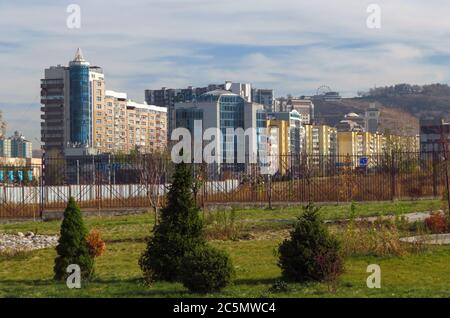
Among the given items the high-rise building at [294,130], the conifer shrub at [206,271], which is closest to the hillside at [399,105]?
the high-rise building at [294,130]

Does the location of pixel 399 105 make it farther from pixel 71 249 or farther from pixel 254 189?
pixel 71 249

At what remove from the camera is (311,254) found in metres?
9.70

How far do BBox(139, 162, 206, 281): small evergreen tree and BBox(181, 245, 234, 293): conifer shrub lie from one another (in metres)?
0.70

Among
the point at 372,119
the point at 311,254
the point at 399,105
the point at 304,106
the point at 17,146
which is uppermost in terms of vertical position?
the point at 304,106

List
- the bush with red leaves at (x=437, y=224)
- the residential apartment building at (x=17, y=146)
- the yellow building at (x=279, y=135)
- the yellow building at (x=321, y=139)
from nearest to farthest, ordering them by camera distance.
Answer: the bush with red leaves at (x=437, y=224) → the yellow building at (x=279, y=135) → the yellow building at (x=321, y=139) → the residential apartment building at (x=17, y=146)

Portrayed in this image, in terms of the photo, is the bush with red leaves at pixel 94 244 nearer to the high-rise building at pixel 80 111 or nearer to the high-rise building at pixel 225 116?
the high-rise building at pixel 225 116

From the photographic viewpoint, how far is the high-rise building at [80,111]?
86000mm

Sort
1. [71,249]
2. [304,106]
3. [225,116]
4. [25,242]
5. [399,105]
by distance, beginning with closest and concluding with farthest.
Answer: [71,249]
[25,242]
[225,116]
[399,105]
[304,106]

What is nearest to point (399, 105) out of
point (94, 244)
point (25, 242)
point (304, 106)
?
point (304, 106)

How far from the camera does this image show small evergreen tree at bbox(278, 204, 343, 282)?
967cm

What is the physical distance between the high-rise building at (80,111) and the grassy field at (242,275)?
66996mm

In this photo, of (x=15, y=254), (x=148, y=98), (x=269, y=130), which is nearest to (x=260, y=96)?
(x=148, y=98)

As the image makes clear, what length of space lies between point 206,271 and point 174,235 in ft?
3.56

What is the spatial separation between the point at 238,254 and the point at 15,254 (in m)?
4.57
